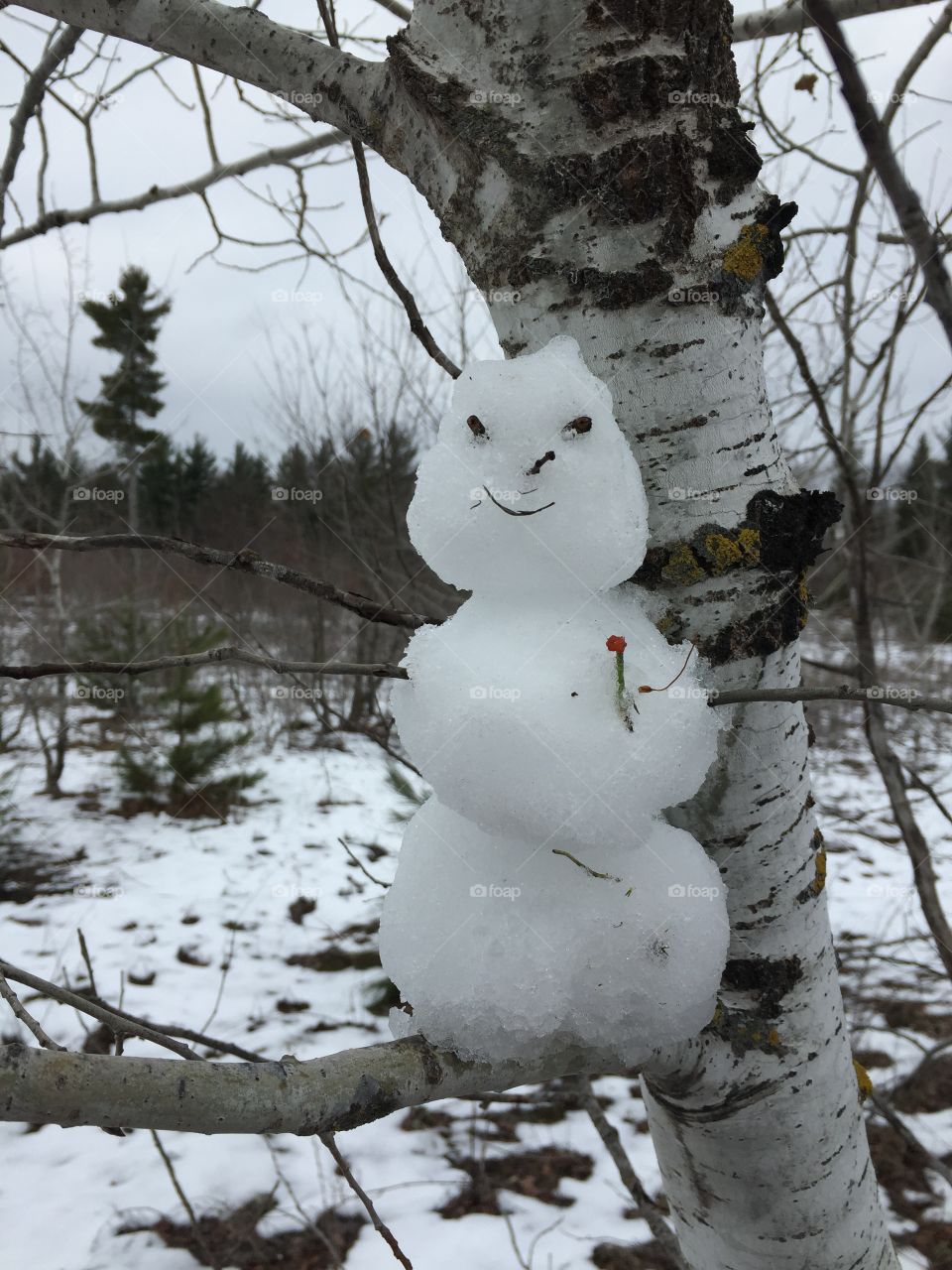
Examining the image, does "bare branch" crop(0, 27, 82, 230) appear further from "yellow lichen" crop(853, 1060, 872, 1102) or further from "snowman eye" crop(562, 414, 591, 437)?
"yellow lichen" crop(853, 1060, 872, 1102)

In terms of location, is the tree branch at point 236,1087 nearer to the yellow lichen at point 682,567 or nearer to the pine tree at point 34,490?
the yellow lichen at point 682,567

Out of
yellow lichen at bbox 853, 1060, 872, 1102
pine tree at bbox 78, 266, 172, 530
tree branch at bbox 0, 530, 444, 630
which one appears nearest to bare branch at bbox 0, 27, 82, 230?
tree branch at bbox 0, 530, 444, 630

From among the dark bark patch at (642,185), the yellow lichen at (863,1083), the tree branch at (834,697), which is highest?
the dark bark patch at (642,185)

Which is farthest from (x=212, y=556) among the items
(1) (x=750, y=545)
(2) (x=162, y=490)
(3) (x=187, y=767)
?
(2) (x=162, y=490)

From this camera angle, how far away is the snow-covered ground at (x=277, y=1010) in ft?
8.06

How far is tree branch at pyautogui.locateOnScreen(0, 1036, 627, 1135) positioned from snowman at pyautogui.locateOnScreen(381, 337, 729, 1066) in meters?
0.04

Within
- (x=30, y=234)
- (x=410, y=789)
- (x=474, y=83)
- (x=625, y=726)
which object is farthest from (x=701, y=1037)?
(x=410, y=789)

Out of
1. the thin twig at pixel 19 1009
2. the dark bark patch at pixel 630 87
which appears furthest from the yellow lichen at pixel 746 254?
the thin twig at pixel 19 1009

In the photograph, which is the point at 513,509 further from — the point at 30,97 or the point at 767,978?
the point at 30,97

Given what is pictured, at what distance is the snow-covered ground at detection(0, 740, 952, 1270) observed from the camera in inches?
96.7

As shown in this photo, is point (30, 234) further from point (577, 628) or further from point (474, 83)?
point (577, 628)

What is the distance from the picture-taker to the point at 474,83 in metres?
0.79

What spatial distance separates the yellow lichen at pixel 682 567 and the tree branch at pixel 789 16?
1.05 m

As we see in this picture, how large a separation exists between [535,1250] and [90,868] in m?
3.50
